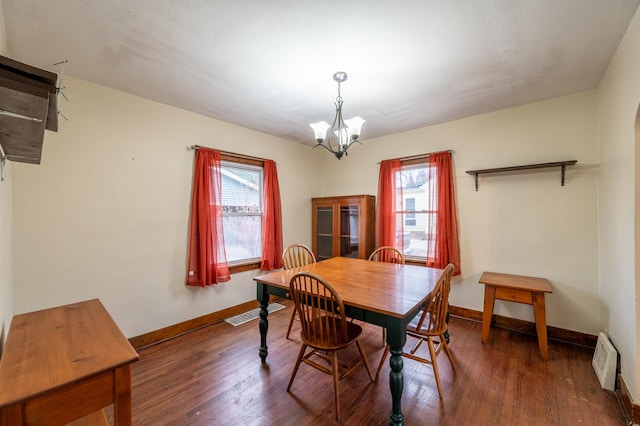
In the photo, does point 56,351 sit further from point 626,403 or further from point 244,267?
point 626,403

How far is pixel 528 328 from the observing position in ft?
9.64

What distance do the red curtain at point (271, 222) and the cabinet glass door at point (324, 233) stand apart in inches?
31.6

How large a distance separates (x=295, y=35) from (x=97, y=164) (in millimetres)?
2167

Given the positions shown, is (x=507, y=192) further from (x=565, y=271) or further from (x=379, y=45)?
(x=379, y=45)

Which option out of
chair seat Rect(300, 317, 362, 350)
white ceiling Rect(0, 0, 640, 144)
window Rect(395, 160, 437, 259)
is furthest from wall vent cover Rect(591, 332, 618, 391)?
white ceiling Rect(0, 0, 640, 144)

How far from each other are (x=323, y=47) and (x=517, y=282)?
2897 mm

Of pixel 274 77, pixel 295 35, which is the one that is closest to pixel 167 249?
pixel 274 77

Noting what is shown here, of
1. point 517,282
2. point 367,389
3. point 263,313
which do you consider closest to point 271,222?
point 263,313

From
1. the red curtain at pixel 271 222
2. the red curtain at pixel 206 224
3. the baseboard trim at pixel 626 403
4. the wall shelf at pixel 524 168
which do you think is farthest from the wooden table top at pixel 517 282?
the red curtain at pixel 206 224

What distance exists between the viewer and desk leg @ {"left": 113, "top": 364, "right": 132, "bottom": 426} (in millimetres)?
1058

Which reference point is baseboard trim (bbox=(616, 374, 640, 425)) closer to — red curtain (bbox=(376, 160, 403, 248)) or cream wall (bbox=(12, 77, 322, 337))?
red curtain (bbox=(376, 160, 403, 248))

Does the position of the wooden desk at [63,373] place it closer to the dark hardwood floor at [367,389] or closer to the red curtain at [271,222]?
the dark hardwood floor at [367,389]

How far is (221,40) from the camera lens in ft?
6.00

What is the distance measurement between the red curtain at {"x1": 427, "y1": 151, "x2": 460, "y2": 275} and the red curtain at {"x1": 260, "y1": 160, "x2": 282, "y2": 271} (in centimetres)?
212
